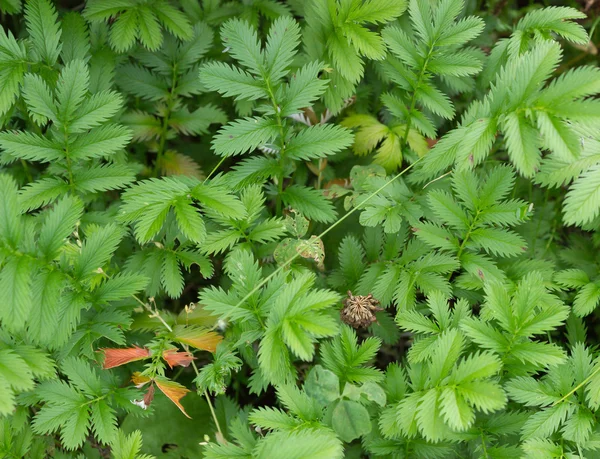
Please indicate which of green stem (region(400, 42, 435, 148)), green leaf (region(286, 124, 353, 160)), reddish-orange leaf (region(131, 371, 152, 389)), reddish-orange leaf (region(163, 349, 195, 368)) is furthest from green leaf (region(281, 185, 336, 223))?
reddish-orange leaf (region(131, 371, 152, 389))

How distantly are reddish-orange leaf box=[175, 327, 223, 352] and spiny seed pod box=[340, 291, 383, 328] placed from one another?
1.30ft

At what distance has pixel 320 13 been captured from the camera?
6.27ft

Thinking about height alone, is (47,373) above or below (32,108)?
below

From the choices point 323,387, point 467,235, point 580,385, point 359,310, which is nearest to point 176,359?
point 323,387

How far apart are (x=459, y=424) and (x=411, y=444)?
36 centimetres

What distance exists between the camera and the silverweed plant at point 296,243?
1.48 metres

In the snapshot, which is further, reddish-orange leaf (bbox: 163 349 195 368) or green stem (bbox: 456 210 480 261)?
green stem (bbox: 456 210 480 261)

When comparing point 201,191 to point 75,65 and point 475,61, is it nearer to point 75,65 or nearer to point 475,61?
point 75,65

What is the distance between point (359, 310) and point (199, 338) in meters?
0.50

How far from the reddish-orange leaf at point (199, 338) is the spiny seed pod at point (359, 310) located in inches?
15.6

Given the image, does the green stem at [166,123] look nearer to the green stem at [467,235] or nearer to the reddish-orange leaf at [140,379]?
the reddish-orange leaf at [140,379]

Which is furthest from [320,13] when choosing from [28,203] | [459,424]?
[459,424]

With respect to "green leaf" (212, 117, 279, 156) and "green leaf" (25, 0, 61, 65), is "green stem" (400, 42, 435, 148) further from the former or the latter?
"green leaf" (25, 0, 61, 65)

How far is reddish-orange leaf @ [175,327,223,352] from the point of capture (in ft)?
5.68
